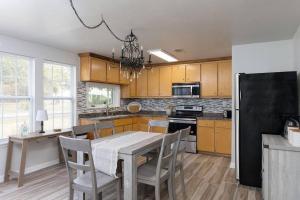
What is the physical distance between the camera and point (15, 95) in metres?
3.58

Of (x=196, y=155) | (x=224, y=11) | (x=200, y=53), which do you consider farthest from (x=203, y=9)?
(x=196, y=155)

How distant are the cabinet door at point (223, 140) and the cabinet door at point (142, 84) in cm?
231

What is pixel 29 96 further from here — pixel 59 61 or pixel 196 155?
pixel 196 155

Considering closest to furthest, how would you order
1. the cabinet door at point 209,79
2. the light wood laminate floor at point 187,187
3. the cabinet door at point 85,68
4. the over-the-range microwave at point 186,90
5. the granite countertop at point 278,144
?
the granite countertop at point 278,144 → the light wood laminate floor at point 187,187 → the cabinet door at point 85,68 → the cabinet door at point 209,79 → the over-the-range microwave at point 186,90

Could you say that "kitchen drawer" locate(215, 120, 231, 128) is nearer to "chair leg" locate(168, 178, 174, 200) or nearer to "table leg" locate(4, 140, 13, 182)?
"chair leg" locate(168, 178, 174, 200)

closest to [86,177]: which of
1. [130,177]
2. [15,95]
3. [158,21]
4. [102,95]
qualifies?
[130,177]

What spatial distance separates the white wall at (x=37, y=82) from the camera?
337 cm

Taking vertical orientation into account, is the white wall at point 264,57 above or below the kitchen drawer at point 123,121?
above

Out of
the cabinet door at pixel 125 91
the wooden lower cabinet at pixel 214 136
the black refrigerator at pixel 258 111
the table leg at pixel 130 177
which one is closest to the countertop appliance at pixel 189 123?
the wooden lower cabinet at pixel 214 136

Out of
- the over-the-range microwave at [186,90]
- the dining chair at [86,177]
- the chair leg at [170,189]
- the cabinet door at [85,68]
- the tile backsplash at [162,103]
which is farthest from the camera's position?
the over-the-range microwave at [186,90]

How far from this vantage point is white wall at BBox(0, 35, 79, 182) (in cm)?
337

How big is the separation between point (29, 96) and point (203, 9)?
10.8 ft

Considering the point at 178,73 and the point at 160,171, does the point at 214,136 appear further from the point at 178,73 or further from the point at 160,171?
the point at 160,171

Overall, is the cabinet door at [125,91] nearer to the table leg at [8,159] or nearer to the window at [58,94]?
the window at [58,94]
